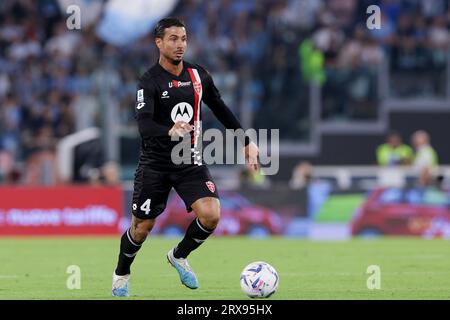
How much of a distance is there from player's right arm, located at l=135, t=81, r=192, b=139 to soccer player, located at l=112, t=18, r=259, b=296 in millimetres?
13

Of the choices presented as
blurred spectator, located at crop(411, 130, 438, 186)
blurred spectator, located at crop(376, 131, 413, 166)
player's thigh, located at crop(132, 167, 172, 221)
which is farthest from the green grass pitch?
blurred spectator, located at crop(376, 131, 413, 166)

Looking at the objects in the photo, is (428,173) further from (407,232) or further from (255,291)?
(255,291)

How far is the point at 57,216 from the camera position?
22562 mm

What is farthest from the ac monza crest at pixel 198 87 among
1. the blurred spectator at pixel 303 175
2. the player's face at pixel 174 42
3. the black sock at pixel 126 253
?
the blurred spectator at pixel 303 175

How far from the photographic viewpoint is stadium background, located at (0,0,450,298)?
2238cm

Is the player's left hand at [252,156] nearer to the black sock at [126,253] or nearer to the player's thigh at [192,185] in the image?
the player's thigh at [192,185]

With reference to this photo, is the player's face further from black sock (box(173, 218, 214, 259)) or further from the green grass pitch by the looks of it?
the green grass pitch

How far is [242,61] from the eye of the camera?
26062mm

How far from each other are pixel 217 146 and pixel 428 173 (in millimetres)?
4310

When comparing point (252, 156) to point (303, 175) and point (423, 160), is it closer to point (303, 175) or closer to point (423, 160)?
point (303, 175)

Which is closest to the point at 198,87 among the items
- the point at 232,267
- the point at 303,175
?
the point at 232,267

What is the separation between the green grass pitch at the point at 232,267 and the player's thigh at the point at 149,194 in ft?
2.71

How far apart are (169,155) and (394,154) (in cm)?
1386
